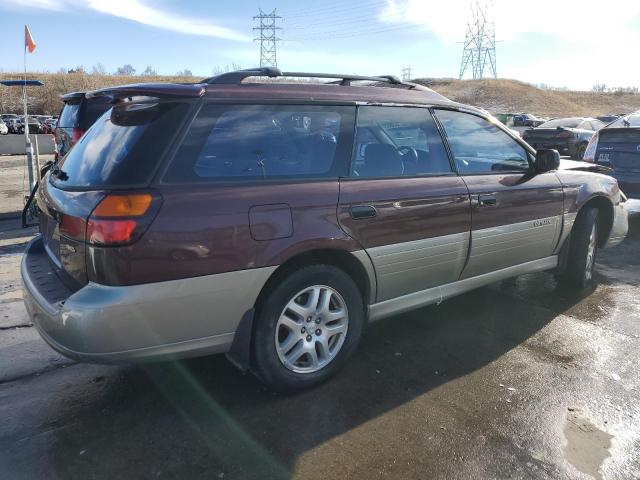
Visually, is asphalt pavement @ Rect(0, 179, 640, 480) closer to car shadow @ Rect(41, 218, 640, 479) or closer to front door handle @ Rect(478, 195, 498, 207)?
car shadow @ Rect(41, 218, 640, 479)

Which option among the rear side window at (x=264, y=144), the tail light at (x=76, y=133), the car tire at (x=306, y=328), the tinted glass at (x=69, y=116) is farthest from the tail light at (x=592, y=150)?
the tinted glass at (x=69, y=116)

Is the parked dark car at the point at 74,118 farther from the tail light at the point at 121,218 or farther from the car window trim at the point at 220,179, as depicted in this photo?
the tail light at the point at 121,218

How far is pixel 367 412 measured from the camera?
9.93ft

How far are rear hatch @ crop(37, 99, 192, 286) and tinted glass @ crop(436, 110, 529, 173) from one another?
2.04 metres

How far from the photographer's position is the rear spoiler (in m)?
2.79

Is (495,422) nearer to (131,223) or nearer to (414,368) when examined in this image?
(414,368)

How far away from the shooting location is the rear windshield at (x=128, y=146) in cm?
263

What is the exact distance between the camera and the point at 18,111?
183 feet

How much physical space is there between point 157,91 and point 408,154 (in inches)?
67.4

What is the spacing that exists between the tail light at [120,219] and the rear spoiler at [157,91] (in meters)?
0.60

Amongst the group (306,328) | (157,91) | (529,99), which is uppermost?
(529,99)

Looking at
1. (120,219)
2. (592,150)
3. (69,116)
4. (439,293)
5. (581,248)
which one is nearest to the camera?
(120,219)

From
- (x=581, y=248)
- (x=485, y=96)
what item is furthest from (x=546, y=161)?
(x=485, y=96)

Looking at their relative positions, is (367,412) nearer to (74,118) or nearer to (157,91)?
(157,91)
